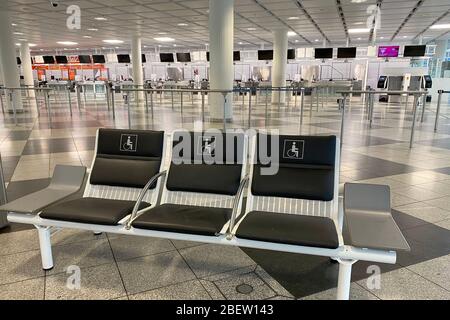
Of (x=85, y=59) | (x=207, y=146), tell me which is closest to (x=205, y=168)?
(x=207, y=146)

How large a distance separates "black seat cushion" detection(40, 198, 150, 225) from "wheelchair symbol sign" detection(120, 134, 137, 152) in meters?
0.50

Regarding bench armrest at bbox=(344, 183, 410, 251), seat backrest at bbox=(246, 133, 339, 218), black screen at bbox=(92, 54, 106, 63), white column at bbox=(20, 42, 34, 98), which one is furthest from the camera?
black screen at bbox=(92, 54, 106, 63)

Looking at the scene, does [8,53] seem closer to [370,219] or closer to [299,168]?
[299,168]

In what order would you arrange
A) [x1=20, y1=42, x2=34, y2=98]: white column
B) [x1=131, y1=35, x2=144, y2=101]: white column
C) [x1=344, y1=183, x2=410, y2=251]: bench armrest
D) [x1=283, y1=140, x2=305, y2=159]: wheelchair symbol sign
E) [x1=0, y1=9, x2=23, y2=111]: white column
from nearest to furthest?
[x1=344, y1=183, x2=410, y2=251]: bench armrest < [x1=283, y1=140, x2=305, y2=159]: wheelchair symbol sign < [x1=0, y1=9, x2=23, y2=111]: white column < [x1=131, y1=35, x2=144, y2=101]: white column < [x1=20, y1=42, x2=34, y2=98]: white column

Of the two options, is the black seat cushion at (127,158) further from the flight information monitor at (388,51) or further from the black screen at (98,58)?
the black screen at (98,58)

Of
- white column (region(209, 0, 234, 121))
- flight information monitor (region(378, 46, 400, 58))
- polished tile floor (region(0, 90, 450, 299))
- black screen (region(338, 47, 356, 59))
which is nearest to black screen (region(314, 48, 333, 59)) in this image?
black screen (region(338, 47, 356, 59))

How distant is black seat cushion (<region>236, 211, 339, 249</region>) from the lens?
1.83 metres

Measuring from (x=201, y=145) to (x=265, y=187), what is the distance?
1.96ft

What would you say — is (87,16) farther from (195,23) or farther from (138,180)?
(138,180)

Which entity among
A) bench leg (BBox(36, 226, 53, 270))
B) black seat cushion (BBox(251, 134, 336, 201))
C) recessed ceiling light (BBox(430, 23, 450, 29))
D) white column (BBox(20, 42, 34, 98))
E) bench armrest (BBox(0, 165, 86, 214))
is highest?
recessed ceiling light (BBox(430, 23, 450, 29))

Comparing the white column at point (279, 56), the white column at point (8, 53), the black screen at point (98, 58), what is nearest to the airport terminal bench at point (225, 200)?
the white column at point (8, 53)

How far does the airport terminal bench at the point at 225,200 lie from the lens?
1.88 m

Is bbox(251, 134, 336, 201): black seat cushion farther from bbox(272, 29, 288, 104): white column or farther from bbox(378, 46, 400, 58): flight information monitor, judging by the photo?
bbox(378, 46, 400, 58): flight information monitor
